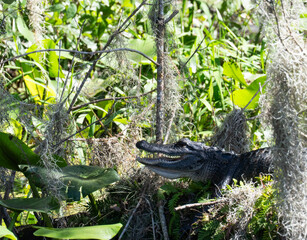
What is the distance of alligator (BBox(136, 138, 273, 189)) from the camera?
3.34 m

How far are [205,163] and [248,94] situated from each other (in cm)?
67

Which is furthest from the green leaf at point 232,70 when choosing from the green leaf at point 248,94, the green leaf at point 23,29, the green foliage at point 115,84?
the green leaf at point 23,29

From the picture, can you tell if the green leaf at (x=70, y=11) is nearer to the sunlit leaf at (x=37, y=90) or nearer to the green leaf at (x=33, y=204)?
the sunlit leaf at (x=37, y=90)

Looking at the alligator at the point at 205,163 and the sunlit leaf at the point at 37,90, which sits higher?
the sunlit leaf at the point at 37,90

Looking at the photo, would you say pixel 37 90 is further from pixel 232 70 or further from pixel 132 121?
pixel 232 70

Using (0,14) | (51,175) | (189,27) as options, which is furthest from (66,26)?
(51,175)

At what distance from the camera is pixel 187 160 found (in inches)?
138

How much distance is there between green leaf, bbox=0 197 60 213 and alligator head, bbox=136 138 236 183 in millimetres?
796

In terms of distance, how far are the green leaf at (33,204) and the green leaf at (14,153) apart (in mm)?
292

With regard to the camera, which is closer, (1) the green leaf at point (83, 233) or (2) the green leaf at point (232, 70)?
(1) the green leaf at point (83, 233)

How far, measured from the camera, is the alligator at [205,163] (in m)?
3.34

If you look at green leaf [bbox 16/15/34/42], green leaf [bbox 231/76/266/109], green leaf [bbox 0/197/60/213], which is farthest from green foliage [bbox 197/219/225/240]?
green leaf [bbox 16/15/34/42]

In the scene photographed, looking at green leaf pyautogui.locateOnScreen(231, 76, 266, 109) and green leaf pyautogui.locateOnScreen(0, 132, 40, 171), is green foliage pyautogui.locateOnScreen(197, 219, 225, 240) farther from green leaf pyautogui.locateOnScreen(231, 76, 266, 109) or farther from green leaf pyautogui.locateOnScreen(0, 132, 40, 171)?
green leaf pyautogui.locateOnScreen(231, 76, 266, 109)

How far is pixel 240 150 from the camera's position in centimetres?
383
